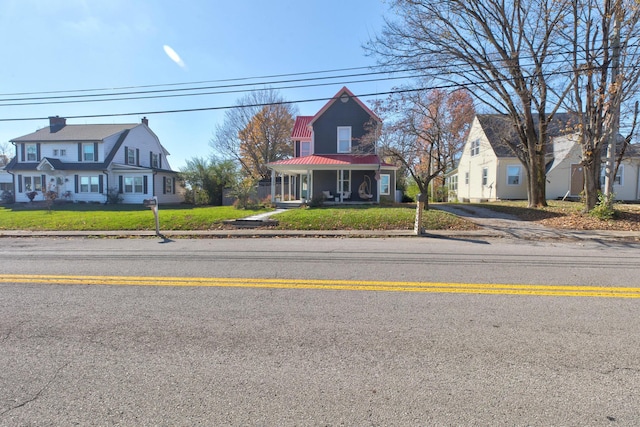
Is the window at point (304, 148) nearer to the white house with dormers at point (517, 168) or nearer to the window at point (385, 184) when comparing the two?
the window at point (385, 184)

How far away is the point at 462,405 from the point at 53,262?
870cm

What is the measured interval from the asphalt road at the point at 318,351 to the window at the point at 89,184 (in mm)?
25348

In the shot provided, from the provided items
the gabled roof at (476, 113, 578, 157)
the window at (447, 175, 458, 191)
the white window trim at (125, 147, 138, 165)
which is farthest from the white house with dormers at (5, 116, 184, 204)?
the window at (447, 175, 458, 191)

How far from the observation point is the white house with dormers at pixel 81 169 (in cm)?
2772

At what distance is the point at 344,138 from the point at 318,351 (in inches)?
826

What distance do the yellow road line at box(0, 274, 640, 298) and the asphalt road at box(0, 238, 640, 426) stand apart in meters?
0.07

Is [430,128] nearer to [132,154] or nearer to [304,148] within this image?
[304,148]

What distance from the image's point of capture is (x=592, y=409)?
2406 millimetres

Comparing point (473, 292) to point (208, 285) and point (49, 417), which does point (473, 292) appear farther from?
point (49, 417)

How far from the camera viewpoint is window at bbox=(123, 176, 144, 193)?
28469mm

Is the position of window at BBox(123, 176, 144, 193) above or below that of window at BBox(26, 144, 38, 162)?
below

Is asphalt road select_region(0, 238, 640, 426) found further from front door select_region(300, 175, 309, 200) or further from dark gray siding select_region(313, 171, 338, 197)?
front door select_region(300, 175, 309, 200)

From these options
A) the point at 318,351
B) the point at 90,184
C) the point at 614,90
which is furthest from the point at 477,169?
the point at 90,184

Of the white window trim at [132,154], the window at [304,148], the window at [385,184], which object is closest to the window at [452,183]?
the window at [385,184]
